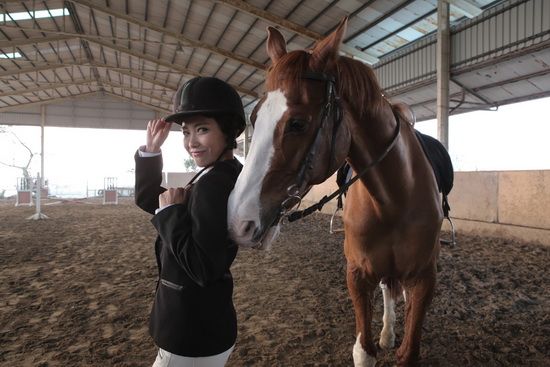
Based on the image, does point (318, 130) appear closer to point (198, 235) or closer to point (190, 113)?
point (190, 113)

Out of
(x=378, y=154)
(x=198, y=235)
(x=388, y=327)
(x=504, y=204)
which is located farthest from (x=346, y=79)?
(x=504, y=204)

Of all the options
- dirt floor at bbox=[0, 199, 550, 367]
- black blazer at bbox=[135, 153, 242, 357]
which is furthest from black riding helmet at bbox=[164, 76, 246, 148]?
dirt floor at bbox=[0, 199, 550, 367]

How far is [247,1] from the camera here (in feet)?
30.0

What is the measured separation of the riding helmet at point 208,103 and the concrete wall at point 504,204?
Result: 5.32 m

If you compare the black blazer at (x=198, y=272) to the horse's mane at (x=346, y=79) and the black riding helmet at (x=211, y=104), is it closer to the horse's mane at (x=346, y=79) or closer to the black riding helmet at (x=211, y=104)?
the black riding helmet at (x=211, y=104)

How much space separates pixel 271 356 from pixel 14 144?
1254 inches

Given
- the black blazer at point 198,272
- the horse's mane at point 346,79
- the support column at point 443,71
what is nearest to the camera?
the black blazer at point 198,272

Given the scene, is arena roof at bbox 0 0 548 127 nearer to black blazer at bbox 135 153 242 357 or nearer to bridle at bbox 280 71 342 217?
bridle at bbox 280 71 342 217

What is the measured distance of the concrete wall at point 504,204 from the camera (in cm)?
484

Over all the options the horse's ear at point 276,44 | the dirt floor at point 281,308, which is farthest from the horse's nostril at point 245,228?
the dirt floor at point 281,308

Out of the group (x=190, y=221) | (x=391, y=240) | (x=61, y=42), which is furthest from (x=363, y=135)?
(x=61, y=42)

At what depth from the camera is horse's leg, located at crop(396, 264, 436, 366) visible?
1760 millimetres

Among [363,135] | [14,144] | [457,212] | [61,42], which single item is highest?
[61,42]

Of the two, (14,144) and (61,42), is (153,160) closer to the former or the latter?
(61,42)
